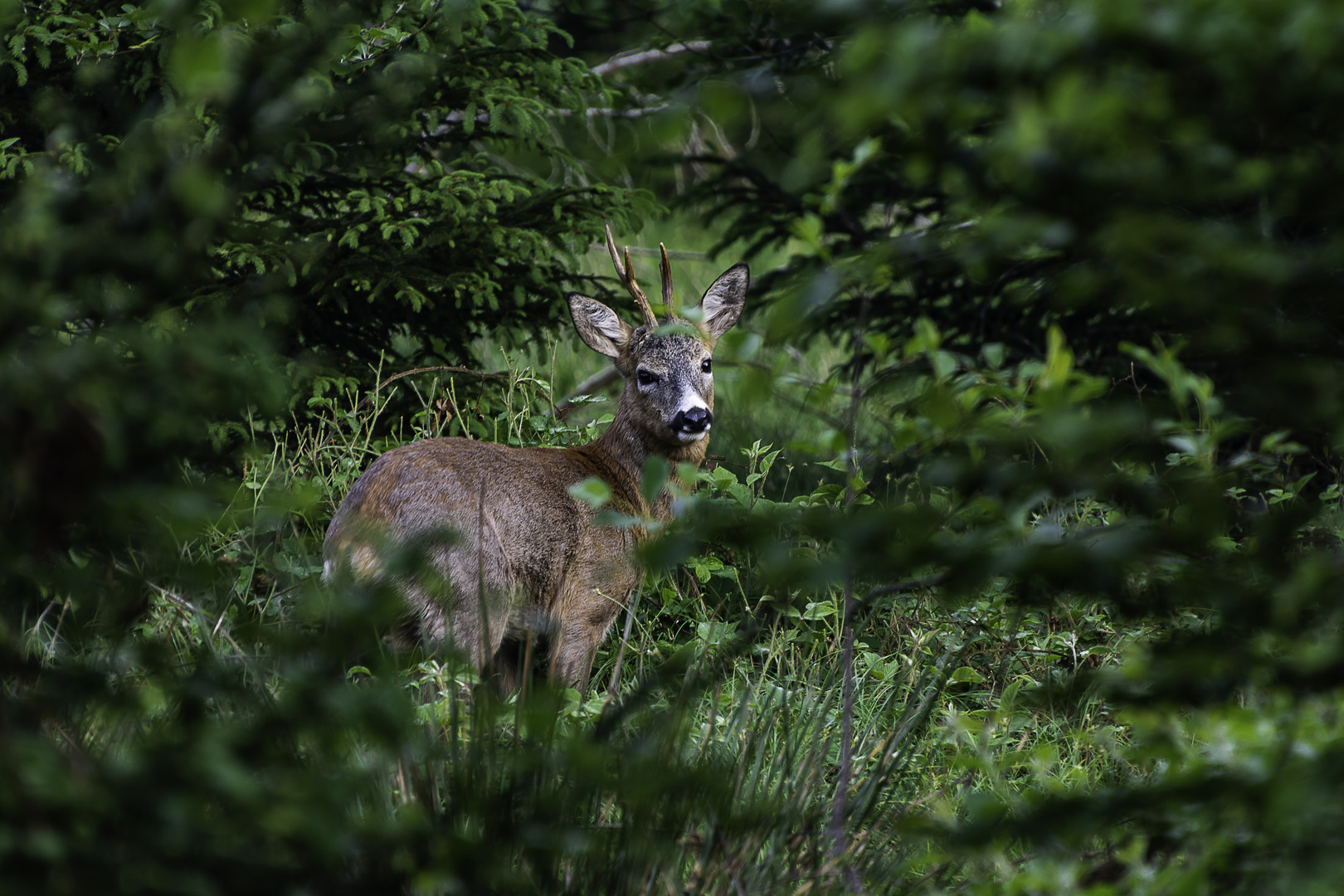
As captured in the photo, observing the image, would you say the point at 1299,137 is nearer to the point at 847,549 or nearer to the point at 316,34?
the point at 847,549

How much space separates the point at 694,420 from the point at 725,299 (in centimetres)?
94

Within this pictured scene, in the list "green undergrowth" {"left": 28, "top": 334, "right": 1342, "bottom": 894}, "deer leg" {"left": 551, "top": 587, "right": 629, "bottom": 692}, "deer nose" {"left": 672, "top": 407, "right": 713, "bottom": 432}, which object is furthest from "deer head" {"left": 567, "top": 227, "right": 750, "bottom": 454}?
"deer leg" {"left": 551, "top": 587, "right": 629, "bottom": 692}

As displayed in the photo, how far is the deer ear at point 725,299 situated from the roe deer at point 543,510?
0.16 metres

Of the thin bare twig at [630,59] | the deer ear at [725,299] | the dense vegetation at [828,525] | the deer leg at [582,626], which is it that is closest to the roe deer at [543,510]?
the deer leg at [582,626]

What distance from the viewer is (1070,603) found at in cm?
425

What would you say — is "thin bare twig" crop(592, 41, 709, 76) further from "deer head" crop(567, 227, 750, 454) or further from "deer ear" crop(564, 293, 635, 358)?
"deer ear" crop(564, 293, 635, 358)

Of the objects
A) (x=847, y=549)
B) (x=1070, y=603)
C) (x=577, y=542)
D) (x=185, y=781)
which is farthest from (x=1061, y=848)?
(x=577, y=542)

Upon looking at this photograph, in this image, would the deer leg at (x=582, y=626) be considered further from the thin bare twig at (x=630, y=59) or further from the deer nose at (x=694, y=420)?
the thin bare twig at (x=630, y=59)

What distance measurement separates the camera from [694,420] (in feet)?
15.4

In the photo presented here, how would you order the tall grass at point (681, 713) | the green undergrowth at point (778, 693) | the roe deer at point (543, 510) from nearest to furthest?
the green undergrowth at point (778, 693)
the tall grass at point (681, 713)
the roe deer at point (543, 510)

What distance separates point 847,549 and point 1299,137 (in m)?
0.79

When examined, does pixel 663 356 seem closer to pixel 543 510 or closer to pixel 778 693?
pixel 543 510

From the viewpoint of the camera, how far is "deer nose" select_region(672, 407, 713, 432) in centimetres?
468

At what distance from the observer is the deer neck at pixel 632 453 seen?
486cm
